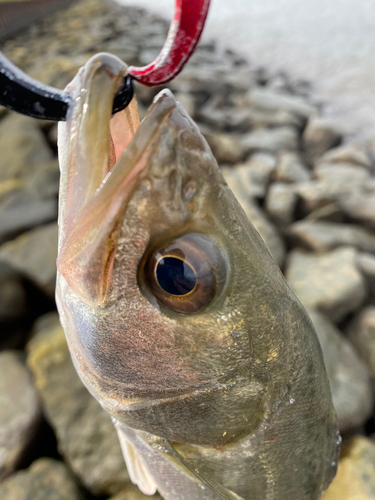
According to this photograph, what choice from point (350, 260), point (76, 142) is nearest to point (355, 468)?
point (350, 260)

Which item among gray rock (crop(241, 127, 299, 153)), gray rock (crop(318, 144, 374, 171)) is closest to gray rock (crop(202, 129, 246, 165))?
gray rock (crop(241, 127, 299, 153))

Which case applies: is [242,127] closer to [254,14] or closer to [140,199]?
[140,199]

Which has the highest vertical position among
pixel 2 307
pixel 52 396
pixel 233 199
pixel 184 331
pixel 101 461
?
pixel 233 199

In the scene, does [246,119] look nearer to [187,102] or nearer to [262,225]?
[187,102]

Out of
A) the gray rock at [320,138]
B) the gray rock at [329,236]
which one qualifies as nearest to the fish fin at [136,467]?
the gray rock at [329,236]

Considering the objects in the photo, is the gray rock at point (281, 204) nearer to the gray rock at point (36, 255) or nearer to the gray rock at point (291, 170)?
the gray rock at point (291, 170)

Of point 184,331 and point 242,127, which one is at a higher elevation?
point 184,331
